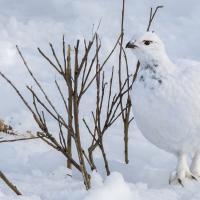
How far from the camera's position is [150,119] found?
2682mm

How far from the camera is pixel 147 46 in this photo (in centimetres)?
278

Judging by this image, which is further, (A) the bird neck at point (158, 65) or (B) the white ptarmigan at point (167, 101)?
(A) the bird neck at point (158, 65)

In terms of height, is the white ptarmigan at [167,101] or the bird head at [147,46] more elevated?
the bird head at [147,46]

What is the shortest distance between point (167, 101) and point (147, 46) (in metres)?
0.31

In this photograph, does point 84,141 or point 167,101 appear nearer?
point 167,101

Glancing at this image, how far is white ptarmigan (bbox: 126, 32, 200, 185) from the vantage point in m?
2.64

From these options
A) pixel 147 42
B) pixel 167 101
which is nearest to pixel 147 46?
pixel 147 42

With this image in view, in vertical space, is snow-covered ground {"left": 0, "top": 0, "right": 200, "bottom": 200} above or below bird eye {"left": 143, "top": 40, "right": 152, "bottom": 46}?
below

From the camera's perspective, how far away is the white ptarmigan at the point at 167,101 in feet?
8.65

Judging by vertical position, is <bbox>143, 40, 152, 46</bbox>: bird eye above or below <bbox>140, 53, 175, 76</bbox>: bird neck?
above

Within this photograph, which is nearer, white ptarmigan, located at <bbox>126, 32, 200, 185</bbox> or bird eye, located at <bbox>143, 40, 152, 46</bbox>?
white ptarmigan, located at <bbox>126, 32, 200, 185</bbox>

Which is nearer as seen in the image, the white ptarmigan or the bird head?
the white ptarmigan

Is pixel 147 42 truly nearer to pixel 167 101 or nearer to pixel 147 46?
pixel 147 46

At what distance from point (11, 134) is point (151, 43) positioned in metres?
2.66
